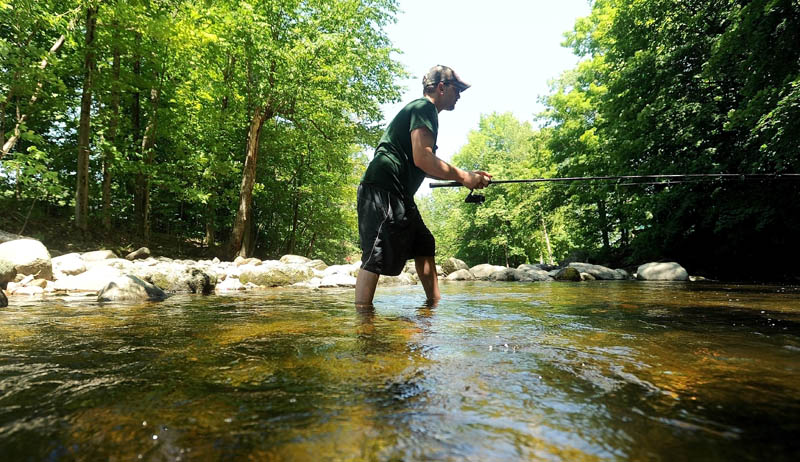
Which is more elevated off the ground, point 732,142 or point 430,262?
point 732,142

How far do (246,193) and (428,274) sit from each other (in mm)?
11532

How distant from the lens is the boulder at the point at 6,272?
6.02 metres

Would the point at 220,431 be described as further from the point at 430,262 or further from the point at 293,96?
the point at 293,96

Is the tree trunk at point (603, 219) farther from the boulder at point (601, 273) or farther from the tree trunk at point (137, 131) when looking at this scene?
the tree trunk at point (137, 131)

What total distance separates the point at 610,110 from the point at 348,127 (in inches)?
405

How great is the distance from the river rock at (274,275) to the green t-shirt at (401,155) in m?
5.69

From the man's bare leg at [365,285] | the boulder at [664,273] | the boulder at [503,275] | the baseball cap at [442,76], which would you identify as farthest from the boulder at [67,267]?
the boulder at [664,273]

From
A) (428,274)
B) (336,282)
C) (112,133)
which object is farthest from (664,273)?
(112,133)

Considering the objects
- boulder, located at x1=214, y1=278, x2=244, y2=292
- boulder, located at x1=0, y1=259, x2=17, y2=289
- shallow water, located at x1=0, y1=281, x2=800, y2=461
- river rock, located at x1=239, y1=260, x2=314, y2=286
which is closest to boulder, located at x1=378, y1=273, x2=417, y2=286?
river rock, located at x1=239, y1=260, x2=314, y2=286

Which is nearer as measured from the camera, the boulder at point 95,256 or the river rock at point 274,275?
the river rock at point 274,275

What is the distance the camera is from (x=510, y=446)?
0.77 metres

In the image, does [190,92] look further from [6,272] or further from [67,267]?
[6,272]

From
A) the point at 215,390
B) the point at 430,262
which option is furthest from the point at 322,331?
the point at 430,262

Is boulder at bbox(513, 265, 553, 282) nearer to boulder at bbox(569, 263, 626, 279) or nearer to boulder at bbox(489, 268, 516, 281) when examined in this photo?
boulder at bbox(489, 268, 516, 281)
